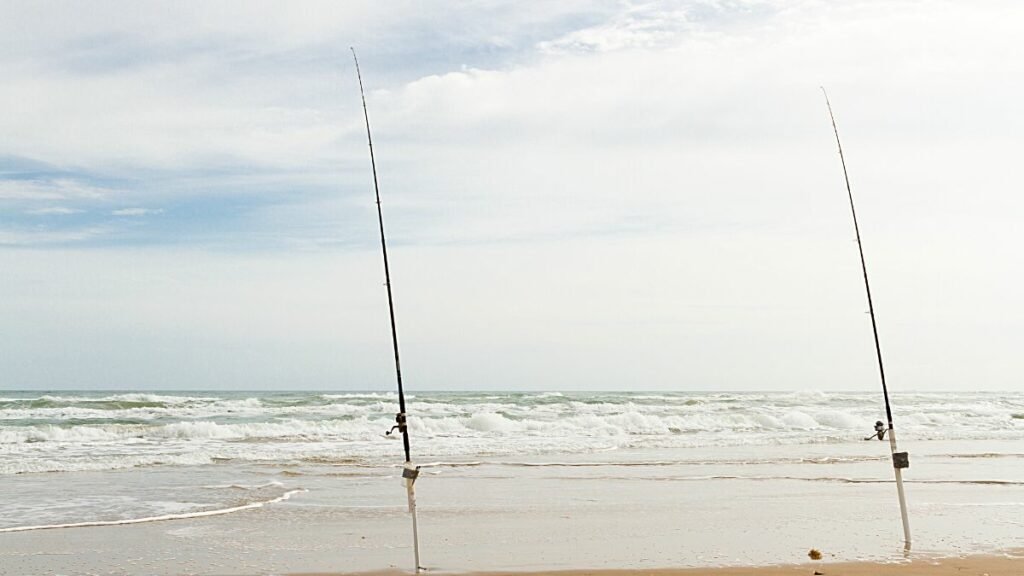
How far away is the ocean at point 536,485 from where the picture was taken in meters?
7.40

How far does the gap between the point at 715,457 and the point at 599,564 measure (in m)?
9.21

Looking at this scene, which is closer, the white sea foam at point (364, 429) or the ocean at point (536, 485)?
the ocean at point (536, 485)

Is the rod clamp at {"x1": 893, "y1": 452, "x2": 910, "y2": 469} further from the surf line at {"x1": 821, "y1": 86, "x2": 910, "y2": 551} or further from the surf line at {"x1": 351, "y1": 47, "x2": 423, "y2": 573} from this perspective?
the surf line at {"x1": 351, "y1": 47, "x2": 423, "y2": 573}

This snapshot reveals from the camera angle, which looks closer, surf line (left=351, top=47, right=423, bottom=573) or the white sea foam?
surf line (left=351, top=47, right=423, bottom=573)

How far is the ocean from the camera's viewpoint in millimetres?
7403

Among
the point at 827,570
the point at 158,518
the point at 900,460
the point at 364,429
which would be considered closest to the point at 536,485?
the point at 158,518

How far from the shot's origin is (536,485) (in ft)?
36.6

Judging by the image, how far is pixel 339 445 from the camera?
56.8 feet

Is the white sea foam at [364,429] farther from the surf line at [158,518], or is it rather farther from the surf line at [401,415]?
the surf line at [401,415]

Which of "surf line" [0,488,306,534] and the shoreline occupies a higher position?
"surf line" [0,488,306,534]

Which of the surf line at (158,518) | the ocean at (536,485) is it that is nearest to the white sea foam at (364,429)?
the ocean at (536,485)

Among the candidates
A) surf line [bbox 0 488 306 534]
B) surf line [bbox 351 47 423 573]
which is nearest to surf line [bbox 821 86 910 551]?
surf line [bbox 351 47 423 573]

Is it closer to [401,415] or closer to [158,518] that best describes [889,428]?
[401,415]

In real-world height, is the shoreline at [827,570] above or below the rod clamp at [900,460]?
below
